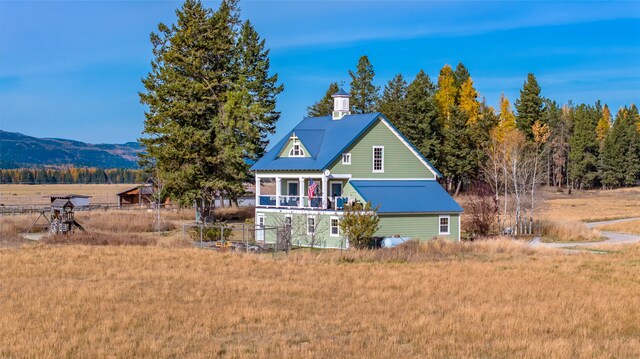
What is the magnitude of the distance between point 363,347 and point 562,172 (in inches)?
4624

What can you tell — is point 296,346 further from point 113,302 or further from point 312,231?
point 312,231

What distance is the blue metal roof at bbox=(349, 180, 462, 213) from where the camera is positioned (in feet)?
139

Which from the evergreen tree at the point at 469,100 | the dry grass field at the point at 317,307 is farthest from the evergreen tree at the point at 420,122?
the dry grass field at the point at 317,307

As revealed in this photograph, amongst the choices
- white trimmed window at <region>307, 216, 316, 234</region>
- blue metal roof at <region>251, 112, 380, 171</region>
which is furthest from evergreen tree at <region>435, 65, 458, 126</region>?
white trimmed window at <region>307, 216, 316, 234</region>

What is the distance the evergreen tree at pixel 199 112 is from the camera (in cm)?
5159

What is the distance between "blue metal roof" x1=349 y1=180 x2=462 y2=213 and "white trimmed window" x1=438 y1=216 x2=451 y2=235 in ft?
1.85

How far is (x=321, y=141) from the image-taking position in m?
46.4

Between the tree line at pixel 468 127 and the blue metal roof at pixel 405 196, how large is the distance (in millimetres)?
10720

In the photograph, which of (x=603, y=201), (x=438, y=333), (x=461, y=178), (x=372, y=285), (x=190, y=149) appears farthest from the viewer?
(x=603, y=201)

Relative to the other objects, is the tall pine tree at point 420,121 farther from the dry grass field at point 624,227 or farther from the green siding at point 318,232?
the green siding at point 318,232

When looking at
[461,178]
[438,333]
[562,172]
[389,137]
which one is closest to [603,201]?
[461,178]

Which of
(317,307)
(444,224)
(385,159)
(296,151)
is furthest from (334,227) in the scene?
(317,307)

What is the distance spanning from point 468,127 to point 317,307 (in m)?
60.9

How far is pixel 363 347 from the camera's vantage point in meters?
15.1
